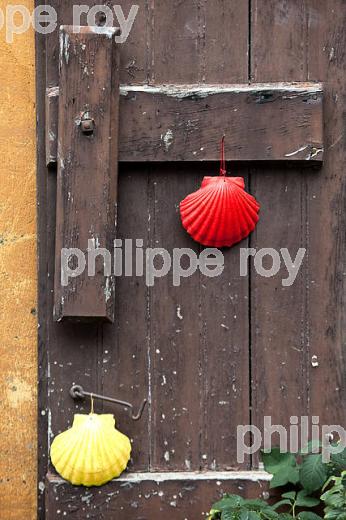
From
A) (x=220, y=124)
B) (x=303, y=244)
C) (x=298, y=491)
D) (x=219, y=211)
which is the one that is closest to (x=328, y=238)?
(x=303, y=244)

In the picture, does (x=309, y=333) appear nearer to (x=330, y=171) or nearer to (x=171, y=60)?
(x=330, y=171)

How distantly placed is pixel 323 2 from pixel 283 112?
338mm

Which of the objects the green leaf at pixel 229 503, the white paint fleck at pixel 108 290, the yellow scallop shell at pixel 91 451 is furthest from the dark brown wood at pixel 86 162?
the green leaf at pixel 229 503

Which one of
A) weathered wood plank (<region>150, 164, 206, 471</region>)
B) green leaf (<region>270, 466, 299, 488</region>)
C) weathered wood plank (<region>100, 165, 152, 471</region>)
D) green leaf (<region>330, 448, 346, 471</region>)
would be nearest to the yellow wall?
weathered wood plank (<region>100, 165, 152, 471</region>)

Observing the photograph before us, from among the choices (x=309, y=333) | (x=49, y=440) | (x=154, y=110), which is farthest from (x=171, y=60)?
(x=49, y=440)

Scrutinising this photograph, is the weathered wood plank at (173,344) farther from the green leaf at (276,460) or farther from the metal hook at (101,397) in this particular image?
the green leaf at (276,460)

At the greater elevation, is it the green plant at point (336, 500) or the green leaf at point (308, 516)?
the green plant at point (336, 500)

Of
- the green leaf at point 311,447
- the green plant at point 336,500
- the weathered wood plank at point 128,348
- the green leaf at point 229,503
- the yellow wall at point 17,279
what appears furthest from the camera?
the yellow wall at point 17,279

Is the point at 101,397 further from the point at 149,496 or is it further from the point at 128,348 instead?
the point at 149,496

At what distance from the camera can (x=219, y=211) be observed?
242 cm

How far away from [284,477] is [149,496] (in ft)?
1.21

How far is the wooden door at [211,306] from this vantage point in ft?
8.16

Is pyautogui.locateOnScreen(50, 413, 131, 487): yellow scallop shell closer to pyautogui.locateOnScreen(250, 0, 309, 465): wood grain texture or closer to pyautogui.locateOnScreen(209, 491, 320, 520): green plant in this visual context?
pyautogui.locateOnScreen(209, 491, 320, 520): green plant

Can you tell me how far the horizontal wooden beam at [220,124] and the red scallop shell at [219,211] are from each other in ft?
0.28
